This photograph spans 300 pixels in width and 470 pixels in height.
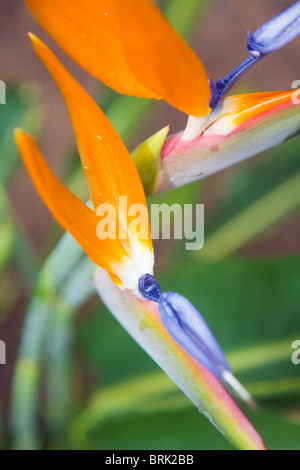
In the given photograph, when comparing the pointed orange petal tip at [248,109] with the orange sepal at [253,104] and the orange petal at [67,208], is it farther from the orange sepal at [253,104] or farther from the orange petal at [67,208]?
the orange petal at [67,208]

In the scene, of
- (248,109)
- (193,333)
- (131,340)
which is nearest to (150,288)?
(193,333)

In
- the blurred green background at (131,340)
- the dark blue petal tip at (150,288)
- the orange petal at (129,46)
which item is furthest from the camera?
the blurred green background at (131,340)

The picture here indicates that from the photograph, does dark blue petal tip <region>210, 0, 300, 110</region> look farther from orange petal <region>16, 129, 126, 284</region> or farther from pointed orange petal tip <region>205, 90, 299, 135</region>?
orange petal <region>16, 129, 126, 284</region>

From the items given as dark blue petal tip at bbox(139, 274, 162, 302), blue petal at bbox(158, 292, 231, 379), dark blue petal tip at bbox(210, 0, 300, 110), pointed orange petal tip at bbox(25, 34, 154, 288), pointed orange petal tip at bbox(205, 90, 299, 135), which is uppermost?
dark blue petal tip at bbox(210, 0, 300, 110)

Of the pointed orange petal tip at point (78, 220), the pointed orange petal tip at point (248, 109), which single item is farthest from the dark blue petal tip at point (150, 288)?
the pointed orange petal tip at point (248, 109)

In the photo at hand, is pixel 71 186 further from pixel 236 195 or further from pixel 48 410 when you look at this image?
pixel 48 410

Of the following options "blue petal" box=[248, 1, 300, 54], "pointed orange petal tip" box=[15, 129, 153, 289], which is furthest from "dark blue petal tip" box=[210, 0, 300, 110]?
"pointed orange petal tip" box=[15, 129, 153, 289]
